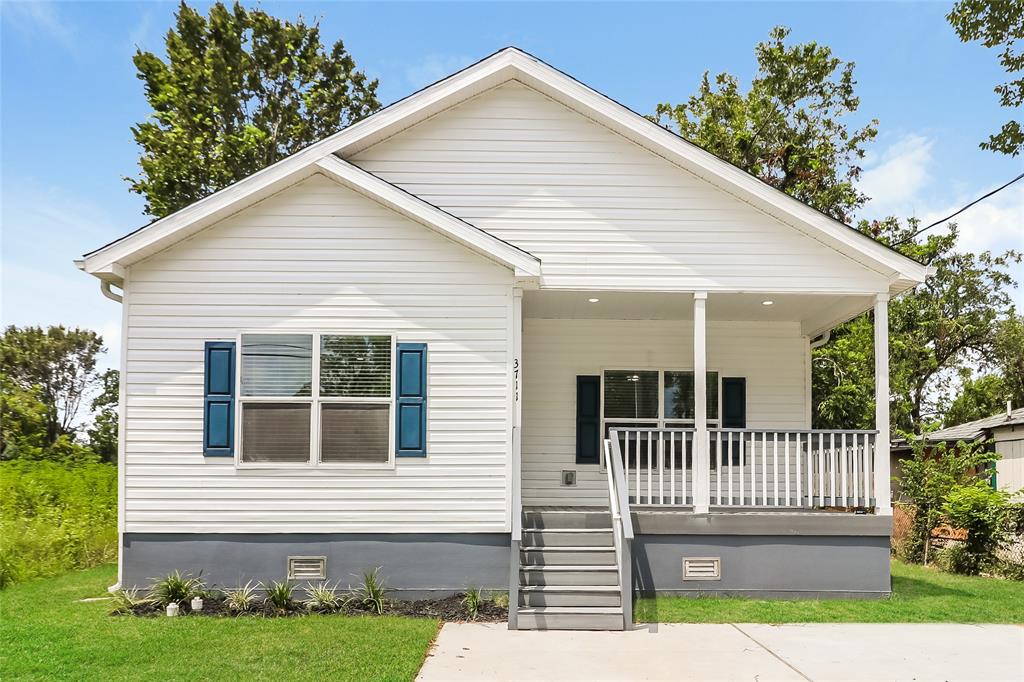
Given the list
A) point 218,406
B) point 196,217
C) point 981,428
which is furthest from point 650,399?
point 981,428

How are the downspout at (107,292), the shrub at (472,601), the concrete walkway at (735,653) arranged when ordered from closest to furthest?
the concrete walkway at (735,653), the shrub at (472,601), the downspout at (107,292)

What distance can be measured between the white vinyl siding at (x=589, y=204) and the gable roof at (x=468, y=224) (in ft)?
0.50

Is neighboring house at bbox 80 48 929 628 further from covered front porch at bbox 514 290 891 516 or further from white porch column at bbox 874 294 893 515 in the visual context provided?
covered front porch at bbox 514 290 891 516

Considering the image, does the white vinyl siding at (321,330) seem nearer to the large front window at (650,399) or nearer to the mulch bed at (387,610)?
the mulch bed at (387,610)

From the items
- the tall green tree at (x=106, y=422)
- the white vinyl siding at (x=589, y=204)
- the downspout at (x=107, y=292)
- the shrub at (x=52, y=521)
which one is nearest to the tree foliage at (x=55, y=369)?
the tall green tree at (x=106, y=422)

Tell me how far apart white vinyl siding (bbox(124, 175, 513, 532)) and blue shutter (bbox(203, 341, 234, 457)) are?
0.52 ft

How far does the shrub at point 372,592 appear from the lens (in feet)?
30.3

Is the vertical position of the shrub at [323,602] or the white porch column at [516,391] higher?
the white porch column at [516,391]

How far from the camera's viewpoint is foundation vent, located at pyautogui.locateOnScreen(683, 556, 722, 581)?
9.93m

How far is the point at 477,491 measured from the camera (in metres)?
9.73

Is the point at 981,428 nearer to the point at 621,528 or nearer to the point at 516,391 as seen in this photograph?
the point at 621,528

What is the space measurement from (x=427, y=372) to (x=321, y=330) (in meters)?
1.32

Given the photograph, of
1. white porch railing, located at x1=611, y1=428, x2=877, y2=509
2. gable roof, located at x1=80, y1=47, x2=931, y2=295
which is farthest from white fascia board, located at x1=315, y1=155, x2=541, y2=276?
white porch railing, located at x1=611, y1=428, x2=877, y2=509

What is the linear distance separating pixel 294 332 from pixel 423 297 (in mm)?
1540
